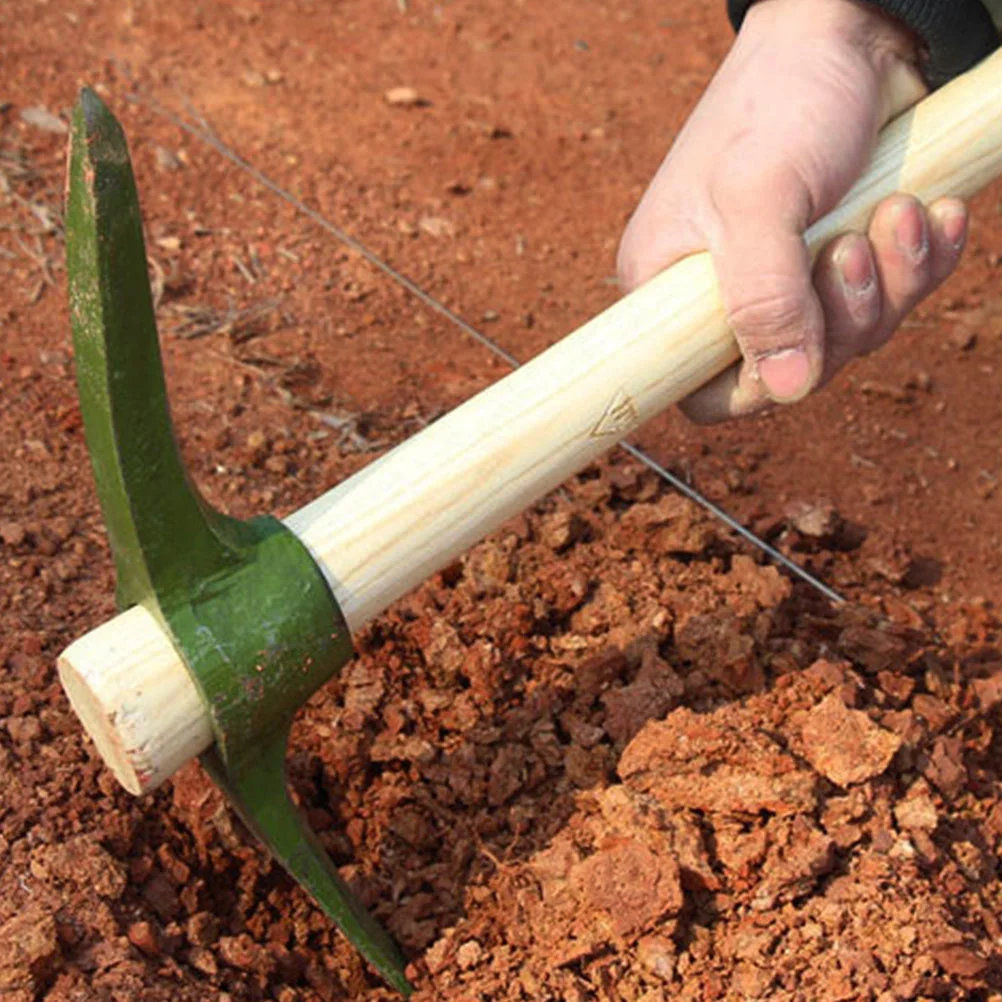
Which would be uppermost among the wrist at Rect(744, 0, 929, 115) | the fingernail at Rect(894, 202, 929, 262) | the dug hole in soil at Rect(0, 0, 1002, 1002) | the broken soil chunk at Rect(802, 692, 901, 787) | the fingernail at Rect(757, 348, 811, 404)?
the wrist at Rect(744, 0, 929, 115)

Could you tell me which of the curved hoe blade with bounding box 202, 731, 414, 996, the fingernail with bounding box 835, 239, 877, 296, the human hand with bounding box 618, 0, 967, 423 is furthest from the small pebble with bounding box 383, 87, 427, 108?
the curved hoe blade with bounding box 202, 731, 414, 996

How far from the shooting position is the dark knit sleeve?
7.58ft

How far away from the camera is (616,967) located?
2.09 metres

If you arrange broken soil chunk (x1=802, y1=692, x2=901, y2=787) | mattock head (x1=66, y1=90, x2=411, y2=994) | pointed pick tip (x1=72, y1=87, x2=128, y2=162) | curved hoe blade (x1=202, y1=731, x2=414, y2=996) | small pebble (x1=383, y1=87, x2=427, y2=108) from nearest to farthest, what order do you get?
pointed pick tip (x1=72, y1=87, x2=128, y2=162)
mattock head (x1=66, y1=90, x2=411, y2=994)
curved hoe blade (x1=202, y1=731, x2=414, y2=996)
broken soil chunk (x1=802, y1=692, x2=901, y2=787)
small pebble (x1=383, y1=87, x2=427, y2=108)

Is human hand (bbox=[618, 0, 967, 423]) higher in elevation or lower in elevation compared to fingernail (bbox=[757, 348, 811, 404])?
higher

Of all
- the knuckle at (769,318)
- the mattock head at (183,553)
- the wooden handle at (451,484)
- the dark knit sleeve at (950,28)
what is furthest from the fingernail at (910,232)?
the mattock head at (183,553)

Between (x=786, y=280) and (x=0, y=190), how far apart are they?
2.23 meters

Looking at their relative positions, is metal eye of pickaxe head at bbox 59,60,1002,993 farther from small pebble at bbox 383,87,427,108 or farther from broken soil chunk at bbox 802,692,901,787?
small pebble at bbox 383,87,427,108

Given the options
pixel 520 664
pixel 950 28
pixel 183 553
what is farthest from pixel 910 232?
pixel 183 553

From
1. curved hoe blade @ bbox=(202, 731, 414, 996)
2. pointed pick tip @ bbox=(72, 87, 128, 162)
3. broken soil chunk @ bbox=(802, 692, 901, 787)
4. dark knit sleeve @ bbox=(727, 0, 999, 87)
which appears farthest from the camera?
dark knit sleeve @ bbox=(727, 0, 999, 87)

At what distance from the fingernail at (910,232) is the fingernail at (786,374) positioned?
0.21 metres

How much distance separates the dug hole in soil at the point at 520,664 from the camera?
208cm

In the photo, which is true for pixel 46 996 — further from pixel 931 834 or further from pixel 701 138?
pixel 701 138

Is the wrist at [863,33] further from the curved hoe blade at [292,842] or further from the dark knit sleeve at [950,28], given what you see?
the curved hoe blade at [292,842]
